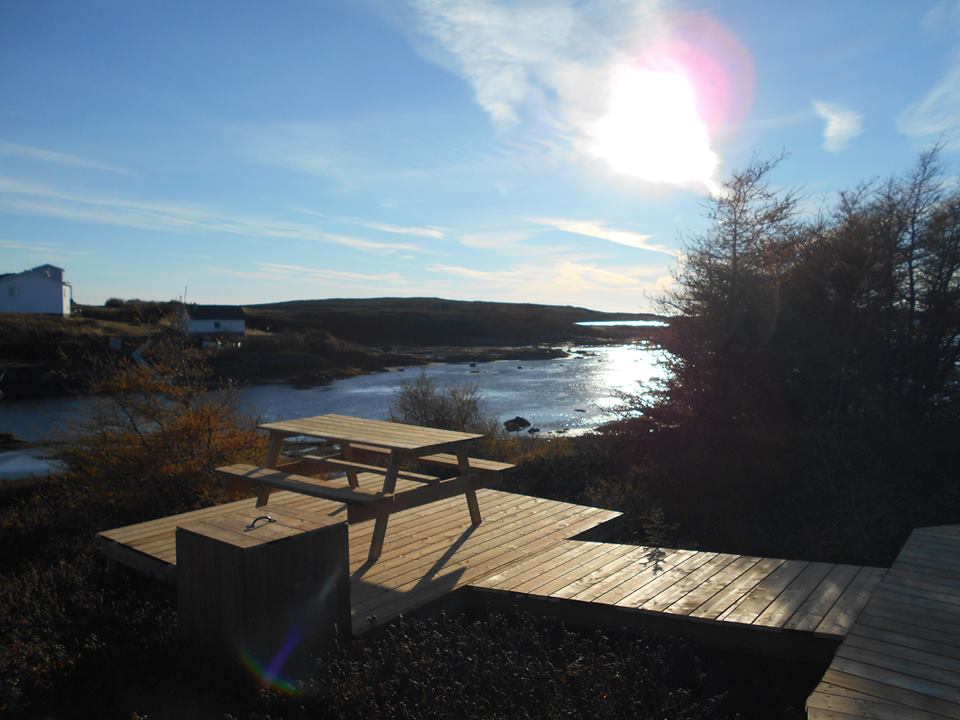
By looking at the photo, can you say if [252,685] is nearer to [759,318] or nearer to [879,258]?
[759,318]

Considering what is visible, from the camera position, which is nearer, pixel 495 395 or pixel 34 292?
pixel 495 395

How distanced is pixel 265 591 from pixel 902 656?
112 inches

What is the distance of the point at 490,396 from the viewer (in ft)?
92.3

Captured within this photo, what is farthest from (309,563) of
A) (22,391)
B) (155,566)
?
(22,391)

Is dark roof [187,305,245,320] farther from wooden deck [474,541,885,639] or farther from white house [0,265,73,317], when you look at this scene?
wooden deck [474,541,885,639]

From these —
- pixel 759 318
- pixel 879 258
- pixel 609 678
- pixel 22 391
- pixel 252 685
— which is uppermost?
pixel 879 258

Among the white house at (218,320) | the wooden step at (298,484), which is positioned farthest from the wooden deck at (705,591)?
the white house at (218,320)

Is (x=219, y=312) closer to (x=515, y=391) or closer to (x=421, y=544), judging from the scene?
(x=515, y=391)

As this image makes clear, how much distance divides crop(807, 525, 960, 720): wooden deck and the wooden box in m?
2.24

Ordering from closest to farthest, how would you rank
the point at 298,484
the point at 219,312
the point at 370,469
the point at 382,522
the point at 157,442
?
the point at 382,522
the point at 298,484
the point at 370,469
the point at 157,442
the point at 219,312

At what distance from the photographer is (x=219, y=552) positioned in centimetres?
347

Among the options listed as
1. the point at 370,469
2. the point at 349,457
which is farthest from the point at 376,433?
the point at 349,457

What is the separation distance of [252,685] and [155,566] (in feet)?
5.97

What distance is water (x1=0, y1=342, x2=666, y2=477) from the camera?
68.2ft
